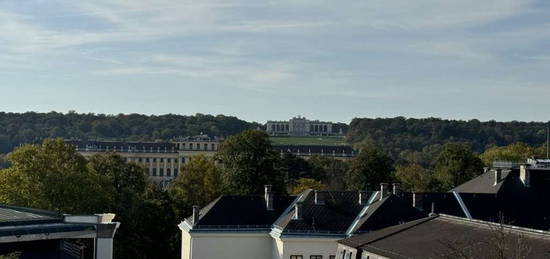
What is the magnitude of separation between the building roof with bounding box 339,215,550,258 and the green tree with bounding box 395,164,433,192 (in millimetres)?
48582

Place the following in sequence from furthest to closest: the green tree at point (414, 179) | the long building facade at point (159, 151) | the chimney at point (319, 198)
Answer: the long building facade at point (159, 151) → the green tree at point (414, 179) → the chimney at point (319, 198)

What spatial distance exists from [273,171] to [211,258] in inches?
1066

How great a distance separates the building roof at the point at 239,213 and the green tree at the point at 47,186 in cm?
722

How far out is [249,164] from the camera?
254 ft

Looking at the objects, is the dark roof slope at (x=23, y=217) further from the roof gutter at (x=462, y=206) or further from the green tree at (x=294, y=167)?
the green tree at (x=294, y=167)

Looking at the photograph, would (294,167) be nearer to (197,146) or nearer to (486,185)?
(486,185)

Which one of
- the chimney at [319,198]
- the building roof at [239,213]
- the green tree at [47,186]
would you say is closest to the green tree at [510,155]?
the chimney at [319,198]

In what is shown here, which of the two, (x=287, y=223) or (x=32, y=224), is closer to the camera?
(x=32, y=224)

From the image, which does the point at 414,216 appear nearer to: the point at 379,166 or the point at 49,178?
the point at 49,178

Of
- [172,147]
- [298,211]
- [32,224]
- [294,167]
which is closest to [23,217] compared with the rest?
[32,224]

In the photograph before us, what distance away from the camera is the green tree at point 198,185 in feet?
246

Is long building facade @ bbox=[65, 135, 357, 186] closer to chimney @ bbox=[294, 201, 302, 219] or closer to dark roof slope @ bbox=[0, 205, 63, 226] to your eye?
chimney @ bbox=[294, 201, 302, 219]

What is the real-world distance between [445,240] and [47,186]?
3052 centimetres

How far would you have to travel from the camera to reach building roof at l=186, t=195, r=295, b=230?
52000mm
